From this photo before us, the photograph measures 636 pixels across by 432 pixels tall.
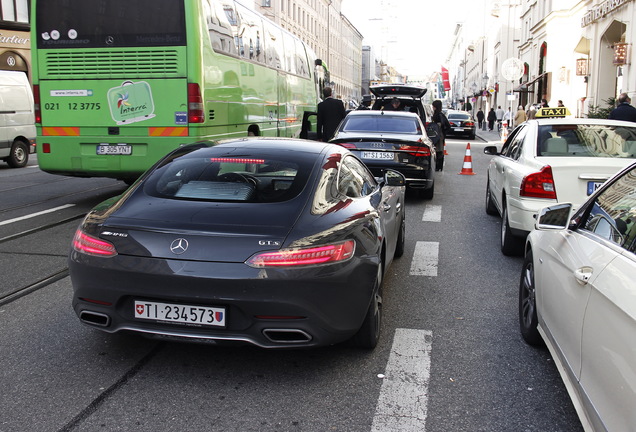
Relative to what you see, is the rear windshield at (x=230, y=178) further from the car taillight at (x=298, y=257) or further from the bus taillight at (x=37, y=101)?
the bus taillight at (x=37, y=101)

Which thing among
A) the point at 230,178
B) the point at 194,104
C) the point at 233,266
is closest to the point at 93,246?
the point at 233,266

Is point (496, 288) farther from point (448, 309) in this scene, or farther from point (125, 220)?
point (125, 220)

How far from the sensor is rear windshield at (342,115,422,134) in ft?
34.9

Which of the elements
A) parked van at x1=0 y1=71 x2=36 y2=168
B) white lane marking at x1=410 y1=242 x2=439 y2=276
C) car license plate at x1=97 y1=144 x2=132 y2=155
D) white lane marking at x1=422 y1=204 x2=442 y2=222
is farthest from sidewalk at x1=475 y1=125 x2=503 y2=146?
white lane marking at x1=410 y1=242 x2=439 y2=276

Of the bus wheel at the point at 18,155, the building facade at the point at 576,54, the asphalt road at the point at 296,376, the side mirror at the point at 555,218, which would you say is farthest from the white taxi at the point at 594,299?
the building facade at the point at 576,54

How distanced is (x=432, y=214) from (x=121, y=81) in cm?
513

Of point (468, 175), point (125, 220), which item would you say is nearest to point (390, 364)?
point (125, 220)

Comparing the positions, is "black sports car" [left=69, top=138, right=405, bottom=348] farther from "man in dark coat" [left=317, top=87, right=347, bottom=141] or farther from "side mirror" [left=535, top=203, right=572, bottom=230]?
"man in dark coat" [left=317, top=87, right=347, bottom=141]

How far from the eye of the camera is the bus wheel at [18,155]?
17.0 meters

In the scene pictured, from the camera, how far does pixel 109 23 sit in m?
9.32

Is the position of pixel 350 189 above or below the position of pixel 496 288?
above

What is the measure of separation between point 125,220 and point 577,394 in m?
2.57

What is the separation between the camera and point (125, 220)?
12.1ft

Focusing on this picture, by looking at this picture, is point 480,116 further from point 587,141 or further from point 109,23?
point 587,141
